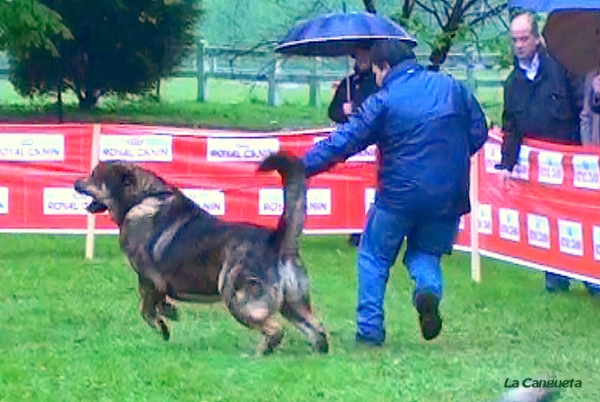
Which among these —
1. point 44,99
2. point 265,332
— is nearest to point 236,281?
point 265,332

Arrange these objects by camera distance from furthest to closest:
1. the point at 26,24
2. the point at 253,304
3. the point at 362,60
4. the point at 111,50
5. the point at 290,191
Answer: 1. the point at 111,50
2. the point at 26,24
3. the point at 362,60
4. the point at 253,304
5. the point at 290,191

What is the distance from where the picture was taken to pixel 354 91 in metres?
14.0

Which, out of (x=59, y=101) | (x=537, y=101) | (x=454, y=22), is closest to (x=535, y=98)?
(x=537, y=101)

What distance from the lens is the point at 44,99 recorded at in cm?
3066

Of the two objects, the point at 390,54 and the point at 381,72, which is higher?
the point at 390,54

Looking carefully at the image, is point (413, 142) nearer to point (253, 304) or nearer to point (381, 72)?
point (381, 72)

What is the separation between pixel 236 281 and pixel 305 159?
31.7 inches

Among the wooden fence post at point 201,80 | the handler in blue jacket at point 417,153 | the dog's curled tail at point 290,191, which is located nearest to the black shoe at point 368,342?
the handler in blue jacket at point 417,153

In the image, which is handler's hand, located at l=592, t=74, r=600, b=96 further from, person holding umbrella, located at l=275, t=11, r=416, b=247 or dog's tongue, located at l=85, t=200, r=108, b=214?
dog's tongue, located at l=85, t=200, r=108, b=214

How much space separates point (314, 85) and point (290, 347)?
29.3 m

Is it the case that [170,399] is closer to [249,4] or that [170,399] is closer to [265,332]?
[265,332]

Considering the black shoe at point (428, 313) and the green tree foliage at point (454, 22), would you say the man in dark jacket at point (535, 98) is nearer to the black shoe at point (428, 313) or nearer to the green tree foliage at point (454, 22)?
the black shoe at point (428, 313)

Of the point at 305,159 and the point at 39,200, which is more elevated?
the point at 305,159

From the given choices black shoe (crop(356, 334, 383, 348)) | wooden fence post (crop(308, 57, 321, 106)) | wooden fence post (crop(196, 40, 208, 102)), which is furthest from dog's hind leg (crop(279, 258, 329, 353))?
wooden fence post (crop(308, 57, 321, 106))
